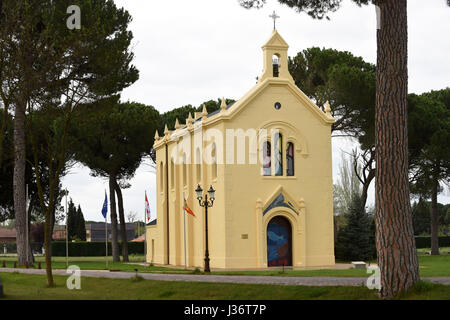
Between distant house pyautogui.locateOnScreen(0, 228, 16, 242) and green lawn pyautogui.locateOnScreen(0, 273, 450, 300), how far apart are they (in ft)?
314

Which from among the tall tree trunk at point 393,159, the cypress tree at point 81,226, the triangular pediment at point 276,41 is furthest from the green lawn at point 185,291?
the cypress tree at point 81,226

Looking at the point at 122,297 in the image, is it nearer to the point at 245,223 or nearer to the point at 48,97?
the point at 48,97

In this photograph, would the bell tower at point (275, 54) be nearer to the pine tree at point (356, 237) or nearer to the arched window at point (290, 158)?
the arched window at point (290, 158)

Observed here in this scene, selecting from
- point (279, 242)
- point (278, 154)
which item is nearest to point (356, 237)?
point (279, 242)

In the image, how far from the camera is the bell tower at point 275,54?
40.2m

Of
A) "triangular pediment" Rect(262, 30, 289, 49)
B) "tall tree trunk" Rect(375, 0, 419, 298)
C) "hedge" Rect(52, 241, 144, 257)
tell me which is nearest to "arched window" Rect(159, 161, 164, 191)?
"triangular pediment" Rect(262, 30, 289, 49)

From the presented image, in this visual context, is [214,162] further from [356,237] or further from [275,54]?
[356,237]

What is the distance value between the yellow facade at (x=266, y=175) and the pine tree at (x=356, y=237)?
6970mm

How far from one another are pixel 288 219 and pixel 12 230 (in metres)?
97.0

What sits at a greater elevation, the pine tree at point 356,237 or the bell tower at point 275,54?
the bell tower at point 275,54

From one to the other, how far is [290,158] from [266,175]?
174cm

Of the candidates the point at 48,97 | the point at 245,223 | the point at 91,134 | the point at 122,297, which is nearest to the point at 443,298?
the point at 122,297

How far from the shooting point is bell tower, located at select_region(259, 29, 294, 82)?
4019 cm
